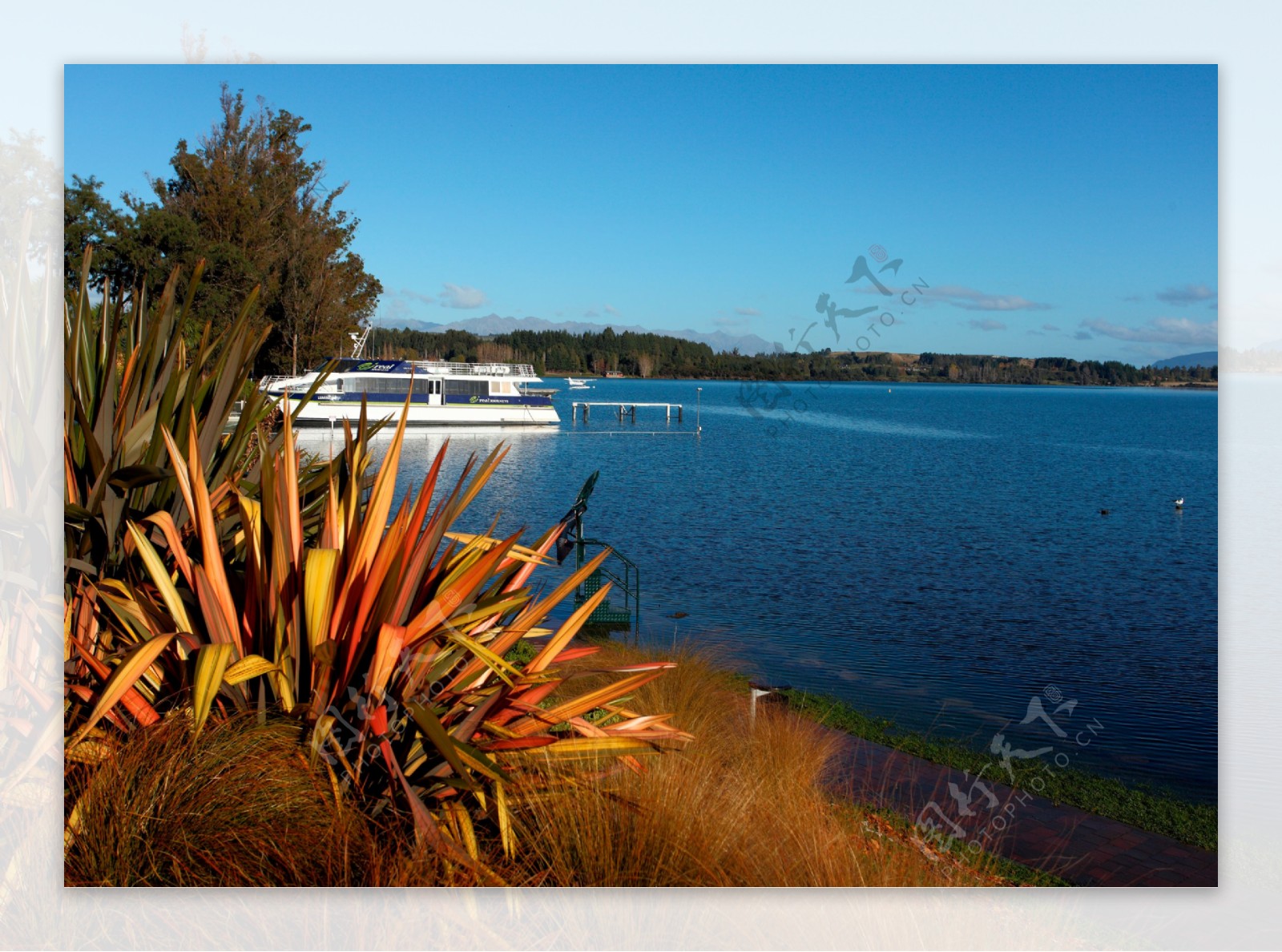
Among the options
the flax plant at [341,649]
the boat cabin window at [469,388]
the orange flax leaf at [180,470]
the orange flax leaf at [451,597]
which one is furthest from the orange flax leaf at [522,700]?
the boat cabin window at [469,388]

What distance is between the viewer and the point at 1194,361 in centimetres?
511

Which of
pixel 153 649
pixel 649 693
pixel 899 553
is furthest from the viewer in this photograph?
pixel 899 553

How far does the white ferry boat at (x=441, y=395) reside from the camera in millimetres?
38156

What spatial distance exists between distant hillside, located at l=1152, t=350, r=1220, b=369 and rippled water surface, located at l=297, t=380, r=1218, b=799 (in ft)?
9.12

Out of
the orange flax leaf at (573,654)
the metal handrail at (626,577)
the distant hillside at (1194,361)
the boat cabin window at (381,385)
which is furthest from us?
the boat cabin window at (381,385)

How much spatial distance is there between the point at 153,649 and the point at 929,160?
571 cm

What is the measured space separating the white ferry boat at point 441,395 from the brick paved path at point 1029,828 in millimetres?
32732

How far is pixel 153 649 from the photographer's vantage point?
2.50m

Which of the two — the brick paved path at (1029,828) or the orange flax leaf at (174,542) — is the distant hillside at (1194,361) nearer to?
the brick paved path at (1029,828)

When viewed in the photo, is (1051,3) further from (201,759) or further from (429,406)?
(429,406)

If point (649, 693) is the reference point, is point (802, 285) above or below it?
above

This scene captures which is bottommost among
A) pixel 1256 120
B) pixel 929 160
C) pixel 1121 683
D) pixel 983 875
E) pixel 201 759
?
pixel 1121 683

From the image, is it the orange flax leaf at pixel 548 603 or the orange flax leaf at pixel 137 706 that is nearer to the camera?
the orange flax leaf at pixel 137 706

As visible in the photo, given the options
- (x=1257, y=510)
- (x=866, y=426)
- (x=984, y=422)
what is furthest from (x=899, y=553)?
(x=984, y=422)
